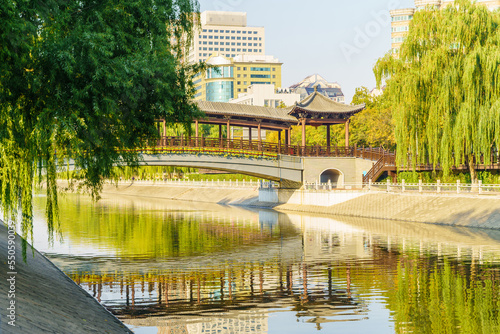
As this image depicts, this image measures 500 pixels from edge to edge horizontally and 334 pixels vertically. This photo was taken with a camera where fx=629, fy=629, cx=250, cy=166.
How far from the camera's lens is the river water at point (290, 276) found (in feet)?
43.1

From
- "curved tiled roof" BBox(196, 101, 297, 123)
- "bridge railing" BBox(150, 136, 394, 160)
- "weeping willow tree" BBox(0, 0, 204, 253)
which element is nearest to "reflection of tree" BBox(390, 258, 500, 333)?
"weeping willow tree" BBox(0, 0, 204, 253)

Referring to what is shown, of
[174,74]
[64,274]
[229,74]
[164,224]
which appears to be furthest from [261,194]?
[229,74]

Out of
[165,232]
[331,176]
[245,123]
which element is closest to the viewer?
[165,232]

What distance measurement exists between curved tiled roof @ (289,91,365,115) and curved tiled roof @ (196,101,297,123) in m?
0.88

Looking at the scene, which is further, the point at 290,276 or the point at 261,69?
the point at 261,69

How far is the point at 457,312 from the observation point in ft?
45.1

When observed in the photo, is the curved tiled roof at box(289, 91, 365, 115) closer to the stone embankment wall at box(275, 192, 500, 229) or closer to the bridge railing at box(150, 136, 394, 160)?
the bridge railing at box(150, 136, 394, 160)

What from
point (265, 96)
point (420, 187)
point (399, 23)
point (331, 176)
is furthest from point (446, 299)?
point (399, 23)

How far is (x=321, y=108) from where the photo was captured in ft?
167

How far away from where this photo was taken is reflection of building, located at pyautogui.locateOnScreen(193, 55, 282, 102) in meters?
179

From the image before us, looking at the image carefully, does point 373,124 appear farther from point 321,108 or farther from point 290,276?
point 290,276

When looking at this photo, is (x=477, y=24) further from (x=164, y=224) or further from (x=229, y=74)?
(x=229, y=74)

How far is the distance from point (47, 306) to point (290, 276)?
27.8ft

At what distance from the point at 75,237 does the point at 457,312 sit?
20.2m
